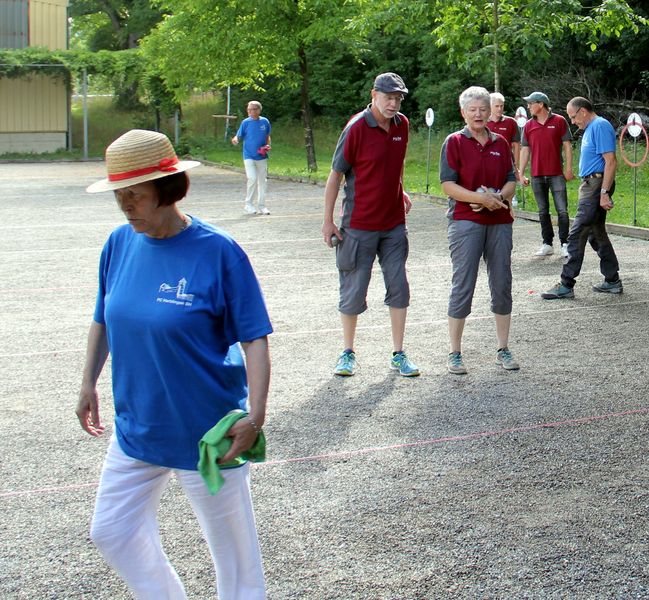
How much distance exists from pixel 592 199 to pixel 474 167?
3.46 meters

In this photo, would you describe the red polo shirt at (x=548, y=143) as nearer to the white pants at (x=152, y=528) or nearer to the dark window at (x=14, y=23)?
the white pants at (x=152, y=528)

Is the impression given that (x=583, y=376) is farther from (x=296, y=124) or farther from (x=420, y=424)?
Result: (x=296, y=124)

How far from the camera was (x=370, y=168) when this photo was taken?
7617 mm

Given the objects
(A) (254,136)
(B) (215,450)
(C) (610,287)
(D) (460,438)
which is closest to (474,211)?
(D) (460,438)

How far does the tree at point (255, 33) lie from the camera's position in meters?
26.3

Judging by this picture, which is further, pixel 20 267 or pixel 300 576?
pixel 20 267

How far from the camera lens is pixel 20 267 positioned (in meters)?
13.1

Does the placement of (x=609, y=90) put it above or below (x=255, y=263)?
Result: above

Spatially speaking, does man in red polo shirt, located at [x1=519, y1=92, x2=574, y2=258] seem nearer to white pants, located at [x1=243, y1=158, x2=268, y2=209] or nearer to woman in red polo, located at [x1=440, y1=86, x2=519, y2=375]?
woman in red polo, located at [x1=440, y1=86, x2=519, y2=375]

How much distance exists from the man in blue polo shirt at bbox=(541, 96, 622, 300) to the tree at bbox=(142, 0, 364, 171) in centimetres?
1511

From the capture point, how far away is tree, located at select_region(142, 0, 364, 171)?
2630 cm

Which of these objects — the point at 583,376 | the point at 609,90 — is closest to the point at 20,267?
the point at 583,376

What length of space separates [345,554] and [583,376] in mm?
3560

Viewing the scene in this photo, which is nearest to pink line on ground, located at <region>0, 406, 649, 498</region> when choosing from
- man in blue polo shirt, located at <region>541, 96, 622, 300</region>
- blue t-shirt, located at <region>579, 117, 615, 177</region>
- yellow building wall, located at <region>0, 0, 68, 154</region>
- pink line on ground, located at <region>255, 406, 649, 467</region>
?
pink line on ground, located at <region>255, 406, 649, 467</region>
